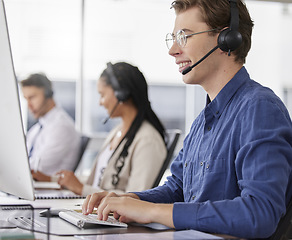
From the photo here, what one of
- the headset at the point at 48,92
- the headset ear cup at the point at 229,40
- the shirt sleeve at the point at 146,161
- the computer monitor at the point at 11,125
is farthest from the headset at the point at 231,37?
the headset at the point at 48,92

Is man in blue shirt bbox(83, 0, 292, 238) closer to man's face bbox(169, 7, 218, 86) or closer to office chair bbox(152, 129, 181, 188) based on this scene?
man's face bbox(169, 7, 218, 86)

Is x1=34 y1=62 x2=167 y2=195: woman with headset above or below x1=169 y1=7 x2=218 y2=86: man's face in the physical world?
below

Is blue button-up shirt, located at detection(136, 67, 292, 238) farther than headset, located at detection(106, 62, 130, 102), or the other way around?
headset, located at detection(106, 62, 130, 102)

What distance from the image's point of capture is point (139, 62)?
5484 mm

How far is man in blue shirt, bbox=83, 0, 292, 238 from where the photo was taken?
1086 mm

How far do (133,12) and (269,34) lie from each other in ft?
5.39

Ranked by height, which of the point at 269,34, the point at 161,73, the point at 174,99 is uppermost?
the point at 269,34

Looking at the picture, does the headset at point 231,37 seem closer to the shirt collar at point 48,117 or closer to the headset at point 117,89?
the headset at point 117,89

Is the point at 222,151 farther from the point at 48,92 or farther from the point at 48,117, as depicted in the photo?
the point at 48,92

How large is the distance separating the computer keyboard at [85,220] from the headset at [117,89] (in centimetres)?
152

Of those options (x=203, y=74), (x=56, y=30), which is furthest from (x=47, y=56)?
(x=203, y=74)

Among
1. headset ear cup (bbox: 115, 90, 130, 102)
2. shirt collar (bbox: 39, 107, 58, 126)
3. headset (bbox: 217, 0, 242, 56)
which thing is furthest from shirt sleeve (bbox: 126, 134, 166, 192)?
shirt collar (bbox: 39, 107, 58, 126)

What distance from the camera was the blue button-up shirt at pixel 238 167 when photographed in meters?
1.07

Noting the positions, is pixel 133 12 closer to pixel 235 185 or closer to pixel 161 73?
pixel 161 73
